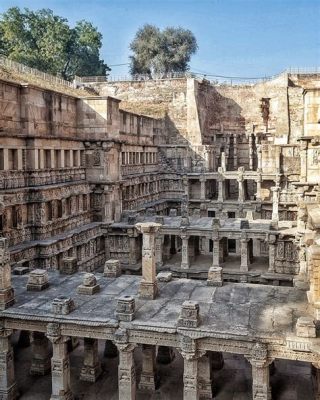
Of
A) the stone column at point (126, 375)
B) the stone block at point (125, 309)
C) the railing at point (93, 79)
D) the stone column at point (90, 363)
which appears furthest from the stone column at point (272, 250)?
the railing at point (93, 79)

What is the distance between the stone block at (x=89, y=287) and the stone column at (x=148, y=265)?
1741 millimetres

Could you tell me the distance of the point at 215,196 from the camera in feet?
163

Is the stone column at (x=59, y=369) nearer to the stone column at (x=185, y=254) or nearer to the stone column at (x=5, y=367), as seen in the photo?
the stone column at (x=5, y=367)

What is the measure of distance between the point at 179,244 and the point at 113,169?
8536mm

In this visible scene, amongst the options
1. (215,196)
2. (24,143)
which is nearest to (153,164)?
(215,196)

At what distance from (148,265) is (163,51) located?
5800 cm

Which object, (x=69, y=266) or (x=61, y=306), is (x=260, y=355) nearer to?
(x=61, y=306)

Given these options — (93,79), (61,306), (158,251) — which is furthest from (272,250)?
(93,79)

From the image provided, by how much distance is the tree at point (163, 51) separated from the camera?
7012cm

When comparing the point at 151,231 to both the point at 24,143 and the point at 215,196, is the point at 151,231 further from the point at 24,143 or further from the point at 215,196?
the point at 215,196

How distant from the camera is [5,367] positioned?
1584 centimetres

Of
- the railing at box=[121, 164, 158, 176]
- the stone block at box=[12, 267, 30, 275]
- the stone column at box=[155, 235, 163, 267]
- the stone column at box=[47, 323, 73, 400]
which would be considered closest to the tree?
the railing at box=[121, 164, 158, 176]

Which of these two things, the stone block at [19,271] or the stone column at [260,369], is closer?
the stone column at [260,369]

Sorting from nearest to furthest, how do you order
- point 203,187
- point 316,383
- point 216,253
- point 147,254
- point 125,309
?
point 125,309 < point 316,383 < point 147,254 < point 216,253 < point 203,187
